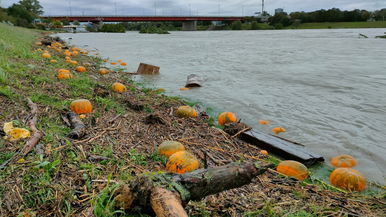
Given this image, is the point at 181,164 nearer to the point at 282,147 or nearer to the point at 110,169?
the point at 110,169

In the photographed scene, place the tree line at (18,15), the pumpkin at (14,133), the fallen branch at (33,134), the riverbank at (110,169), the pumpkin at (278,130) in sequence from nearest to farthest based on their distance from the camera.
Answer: the riverbank at (110,169)
the fallen branch at (33,134)
the pumpkin at (14,133)
the pumpkin at (278,130)
the tree line at (18,15)

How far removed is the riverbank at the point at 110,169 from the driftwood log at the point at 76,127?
10cm

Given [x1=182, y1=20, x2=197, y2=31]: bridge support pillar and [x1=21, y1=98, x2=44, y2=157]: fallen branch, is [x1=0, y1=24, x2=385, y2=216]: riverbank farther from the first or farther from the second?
[x1=182, y1=20, x2=197, y2=31]: bridge support pillar

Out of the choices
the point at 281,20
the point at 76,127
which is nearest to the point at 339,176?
the point at 76,127

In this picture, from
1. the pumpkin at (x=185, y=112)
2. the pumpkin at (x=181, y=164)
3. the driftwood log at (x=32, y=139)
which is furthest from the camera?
the pumpkin at (x=185, y=112)

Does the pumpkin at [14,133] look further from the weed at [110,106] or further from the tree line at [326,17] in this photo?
the tree line at [326,17]

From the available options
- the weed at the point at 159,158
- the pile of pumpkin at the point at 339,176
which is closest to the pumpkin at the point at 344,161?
the pile of pumpkin at the point at 339,176

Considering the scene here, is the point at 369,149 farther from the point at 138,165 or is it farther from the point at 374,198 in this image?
the point at 138,165

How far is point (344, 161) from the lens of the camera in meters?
4.40

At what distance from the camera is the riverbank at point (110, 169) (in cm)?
241

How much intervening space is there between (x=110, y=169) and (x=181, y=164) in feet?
2.64

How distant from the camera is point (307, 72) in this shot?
12.8m

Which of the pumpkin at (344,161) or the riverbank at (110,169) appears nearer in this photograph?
the riverbank at (110,169)

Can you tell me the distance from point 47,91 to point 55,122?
6.45 ft
